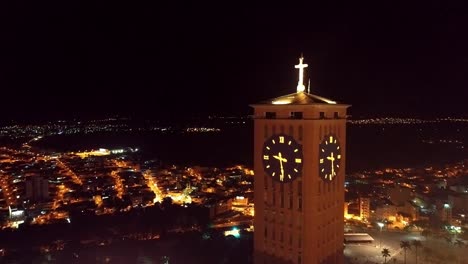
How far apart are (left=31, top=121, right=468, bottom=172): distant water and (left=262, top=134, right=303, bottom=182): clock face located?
98971 mm

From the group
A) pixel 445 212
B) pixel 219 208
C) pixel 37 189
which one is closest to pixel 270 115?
pixel 219 208

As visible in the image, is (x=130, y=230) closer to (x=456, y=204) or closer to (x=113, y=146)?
(x=456, y=204)

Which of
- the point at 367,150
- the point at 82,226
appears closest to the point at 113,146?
the point at 367,150

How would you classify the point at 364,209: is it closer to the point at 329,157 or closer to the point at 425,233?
the point at 425,233

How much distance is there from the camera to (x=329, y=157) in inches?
768

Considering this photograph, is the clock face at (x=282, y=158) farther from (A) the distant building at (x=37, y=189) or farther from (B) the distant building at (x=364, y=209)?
(A) the distant building at (x=37, y=189)

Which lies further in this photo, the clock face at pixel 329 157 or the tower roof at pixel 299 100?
the clock face at pixel 329 157

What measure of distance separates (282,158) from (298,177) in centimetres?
120

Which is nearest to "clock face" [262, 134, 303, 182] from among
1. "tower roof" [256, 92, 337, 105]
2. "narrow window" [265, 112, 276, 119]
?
"narrow window" [265, 112, 276, 119]

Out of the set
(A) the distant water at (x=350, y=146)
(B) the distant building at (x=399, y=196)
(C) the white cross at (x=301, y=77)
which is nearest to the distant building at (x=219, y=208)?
(B) the distant building at (x=399, y=196)

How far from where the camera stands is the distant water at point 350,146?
13312 cm

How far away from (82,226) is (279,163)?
3422cm

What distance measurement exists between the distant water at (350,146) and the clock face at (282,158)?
98971mm

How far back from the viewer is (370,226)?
51375 millimetres
